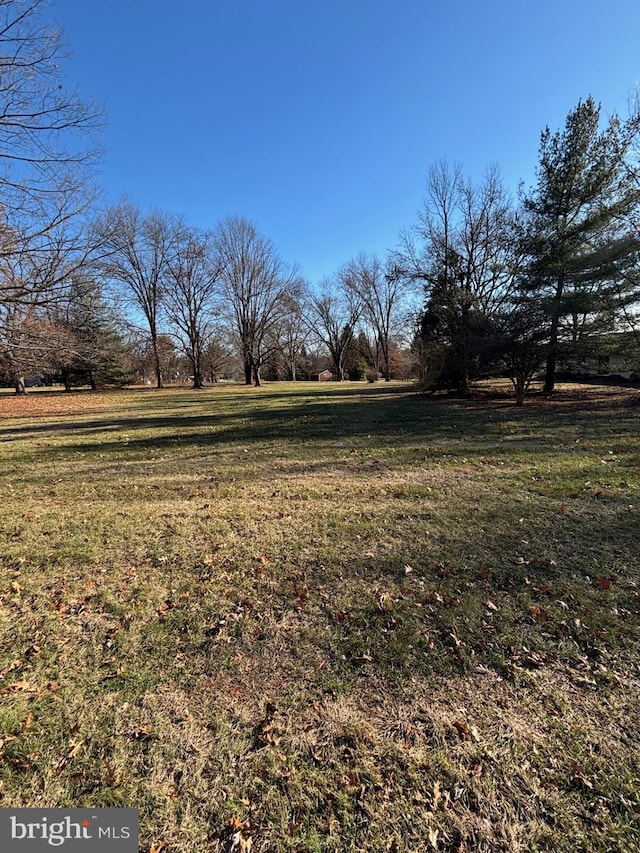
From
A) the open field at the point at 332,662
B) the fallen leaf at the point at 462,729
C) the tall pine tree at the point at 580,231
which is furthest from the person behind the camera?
the tall pine tree at the point at 580,231

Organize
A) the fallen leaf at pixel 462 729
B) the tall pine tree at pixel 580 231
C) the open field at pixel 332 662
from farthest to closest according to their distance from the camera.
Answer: the tall pine tree at pixel 580 231, the fallen leaf at pixel 462 729, the open field at pixel 332 662

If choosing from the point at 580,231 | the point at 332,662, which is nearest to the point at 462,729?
the point at 332,662

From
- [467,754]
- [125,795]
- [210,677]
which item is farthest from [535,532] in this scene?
[125,795]

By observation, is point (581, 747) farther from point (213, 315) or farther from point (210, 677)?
point (213, 315)

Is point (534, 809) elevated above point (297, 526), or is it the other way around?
point (297, 526)

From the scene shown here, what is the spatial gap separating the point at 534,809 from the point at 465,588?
1.69m

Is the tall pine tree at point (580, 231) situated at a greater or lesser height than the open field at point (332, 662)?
greater

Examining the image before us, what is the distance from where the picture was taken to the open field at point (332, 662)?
5.66 ft

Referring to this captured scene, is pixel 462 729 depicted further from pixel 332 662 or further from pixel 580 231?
pixel 580 231

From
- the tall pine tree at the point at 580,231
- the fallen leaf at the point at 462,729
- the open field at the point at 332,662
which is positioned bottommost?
the fallen leaf at the point at 462,729

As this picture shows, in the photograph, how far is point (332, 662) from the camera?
2562 millimetres

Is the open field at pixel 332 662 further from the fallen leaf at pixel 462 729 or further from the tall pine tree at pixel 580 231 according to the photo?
the tall pine tree at pixel 580 231

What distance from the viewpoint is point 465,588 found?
10.9 ft

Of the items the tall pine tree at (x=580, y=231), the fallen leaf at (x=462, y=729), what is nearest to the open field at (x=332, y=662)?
the fallen leaf at (x=462, y=729)
